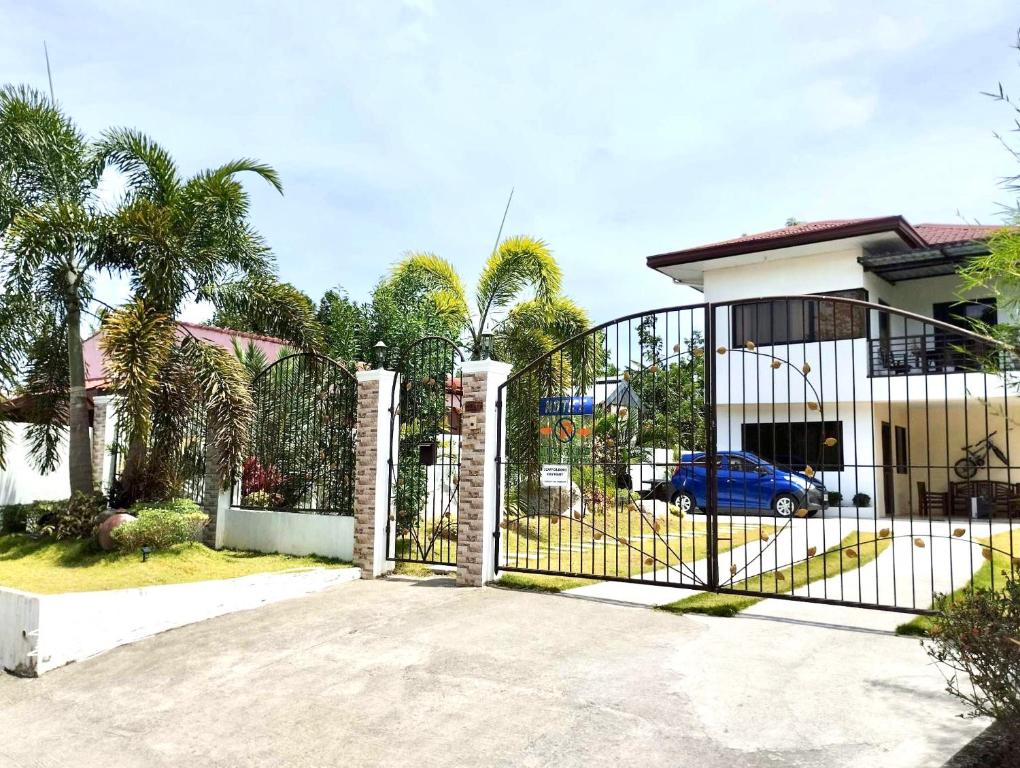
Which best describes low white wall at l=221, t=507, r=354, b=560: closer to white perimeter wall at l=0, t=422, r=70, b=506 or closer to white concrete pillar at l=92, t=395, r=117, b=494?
white concrete pillar at l=92, t=395, r=117, b=494

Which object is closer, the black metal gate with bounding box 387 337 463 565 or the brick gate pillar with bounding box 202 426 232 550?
the black metal gate with bounding box 387 337 463 565

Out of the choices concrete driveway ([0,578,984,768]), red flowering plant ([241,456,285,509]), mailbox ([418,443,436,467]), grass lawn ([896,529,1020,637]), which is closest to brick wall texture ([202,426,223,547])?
red flowering plant ([241,456,285,509])

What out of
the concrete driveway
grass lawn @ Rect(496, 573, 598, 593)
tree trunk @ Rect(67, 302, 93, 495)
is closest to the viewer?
the concrete driveway

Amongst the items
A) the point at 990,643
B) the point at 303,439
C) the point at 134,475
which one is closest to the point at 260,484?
the point at 303,439

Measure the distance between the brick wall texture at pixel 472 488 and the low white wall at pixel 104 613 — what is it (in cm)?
193

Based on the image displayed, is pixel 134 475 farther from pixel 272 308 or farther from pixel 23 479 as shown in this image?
pixel 23 479

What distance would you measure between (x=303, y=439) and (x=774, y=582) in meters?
6.58

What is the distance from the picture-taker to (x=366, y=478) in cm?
991

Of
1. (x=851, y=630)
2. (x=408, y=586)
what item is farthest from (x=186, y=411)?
(x=851, y=630)

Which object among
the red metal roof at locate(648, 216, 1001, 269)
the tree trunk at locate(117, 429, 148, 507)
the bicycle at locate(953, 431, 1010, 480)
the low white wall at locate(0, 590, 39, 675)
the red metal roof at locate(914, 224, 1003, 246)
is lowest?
the low white wall at locate(0, 590, 39, 675)

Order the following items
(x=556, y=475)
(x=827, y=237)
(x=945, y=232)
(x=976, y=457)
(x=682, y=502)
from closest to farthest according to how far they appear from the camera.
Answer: (x=556, y=475), (x=682, y=502), (x=976, y=457), (x=827, y=237), (x=945, y=232)

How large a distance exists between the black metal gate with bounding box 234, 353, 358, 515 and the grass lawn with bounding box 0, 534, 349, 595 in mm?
910

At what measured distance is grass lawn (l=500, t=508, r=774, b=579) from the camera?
9.55 m

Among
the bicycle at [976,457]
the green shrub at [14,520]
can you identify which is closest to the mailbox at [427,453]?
the bicycle at [976,457]
